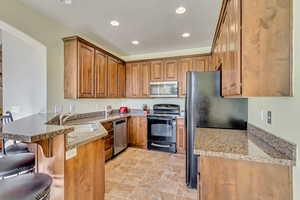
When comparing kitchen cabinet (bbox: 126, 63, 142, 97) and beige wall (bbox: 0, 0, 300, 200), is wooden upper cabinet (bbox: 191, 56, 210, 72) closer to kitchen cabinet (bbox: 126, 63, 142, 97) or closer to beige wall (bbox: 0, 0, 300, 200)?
kitchen cabinet (bbox: 126, 63, 142, 97)

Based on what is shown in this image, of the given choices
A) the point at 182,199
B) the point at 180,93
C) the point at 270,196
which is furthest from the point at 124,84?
the point at 270,196

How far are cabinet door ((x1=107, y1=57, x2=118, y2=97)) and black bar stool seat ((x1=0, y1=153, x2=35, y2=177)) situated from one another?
239 centimetres

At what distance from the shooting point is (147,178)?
2.55 meters

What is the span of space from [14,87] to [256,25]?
12.7 feet

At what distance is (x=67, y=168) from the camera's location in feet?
3.78

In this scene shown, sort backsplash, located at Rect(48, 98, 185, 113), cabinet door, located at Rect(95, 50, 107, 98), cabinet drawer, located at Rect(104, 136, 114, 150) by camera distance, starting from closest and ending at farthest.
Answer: backsplash, located at Rect(48, 98, 185, 113)
cabinet drawer, located at Rect(104, 136, 114, 150)
cabinet door, located at Rect(95, 50, 107, 98)

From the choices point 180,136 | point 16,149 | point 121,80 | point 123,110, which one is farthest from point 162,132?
point 16,149

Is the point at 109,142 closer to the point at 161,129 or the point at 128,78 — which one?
the point at 161,129

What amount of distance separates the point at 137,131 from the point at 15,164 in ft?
9.45

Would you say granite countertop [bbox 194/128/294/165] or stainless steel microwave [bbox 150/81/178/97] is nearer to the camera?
granite countertop [bbox 194/128/294/165]

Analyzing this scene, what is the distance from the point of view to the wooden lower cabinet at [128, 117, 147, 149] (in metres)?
4.00

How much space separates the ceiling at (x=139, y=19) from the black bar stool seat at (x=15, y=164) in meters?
2.13

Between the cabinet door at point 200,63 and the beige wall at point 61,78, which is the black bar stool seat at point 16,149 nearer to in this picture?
the beige wall at point 61,78

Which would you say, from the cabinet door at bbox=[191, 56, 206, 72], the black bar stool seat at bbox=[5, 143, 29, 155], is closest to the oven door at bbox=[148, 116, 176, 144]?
the cabinet door at bbox=[191, 56, 206, 72]
